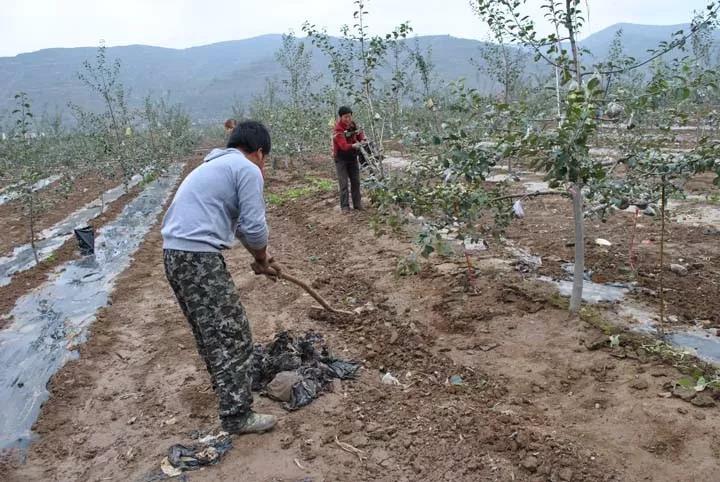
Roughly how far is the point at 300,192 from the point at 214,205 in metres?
8.30

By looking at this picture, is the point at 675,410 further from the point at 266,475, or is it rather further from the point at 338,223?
the point at 338,223

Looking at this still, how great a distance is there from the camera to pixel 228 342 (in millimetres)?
2980

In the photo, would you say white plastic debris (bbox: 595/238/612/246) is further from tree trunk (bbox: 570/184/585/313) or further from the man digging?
the man digging

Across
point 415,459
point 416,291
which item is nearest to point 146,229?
point 416,291

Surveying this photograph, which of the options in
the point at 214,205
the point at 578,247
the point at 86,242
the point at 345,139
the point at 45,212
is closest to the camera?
the point at 214,205

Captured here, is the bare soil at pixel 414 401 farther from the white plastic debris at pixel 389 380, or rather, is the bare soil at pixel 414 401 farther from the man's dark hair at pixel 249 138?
the man's dark hair at pixel 249 138

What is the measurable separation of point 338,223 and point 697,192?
18.1ft

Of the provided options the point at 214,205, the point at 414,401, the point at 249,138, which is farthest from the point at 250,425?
the point at 249,138

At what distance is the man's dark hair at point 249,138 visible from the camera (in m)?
3.04

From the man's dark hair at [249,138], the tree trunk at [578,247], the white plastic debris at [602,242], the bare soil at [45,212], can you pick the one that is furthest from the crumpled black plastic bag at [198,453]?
the bare soil at [45,212]

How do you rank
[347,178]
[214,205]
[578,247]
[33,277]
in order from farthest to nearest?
1. [347,178]
2. [33,277]
3. [578,247]
4. [214,205]

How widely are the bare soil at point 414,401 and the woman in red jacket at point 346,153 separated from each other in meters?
3.18

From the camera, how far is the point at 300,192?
11.1 meters

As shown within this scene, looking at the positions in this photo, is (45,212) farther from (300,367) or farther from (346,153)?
(300,367)
